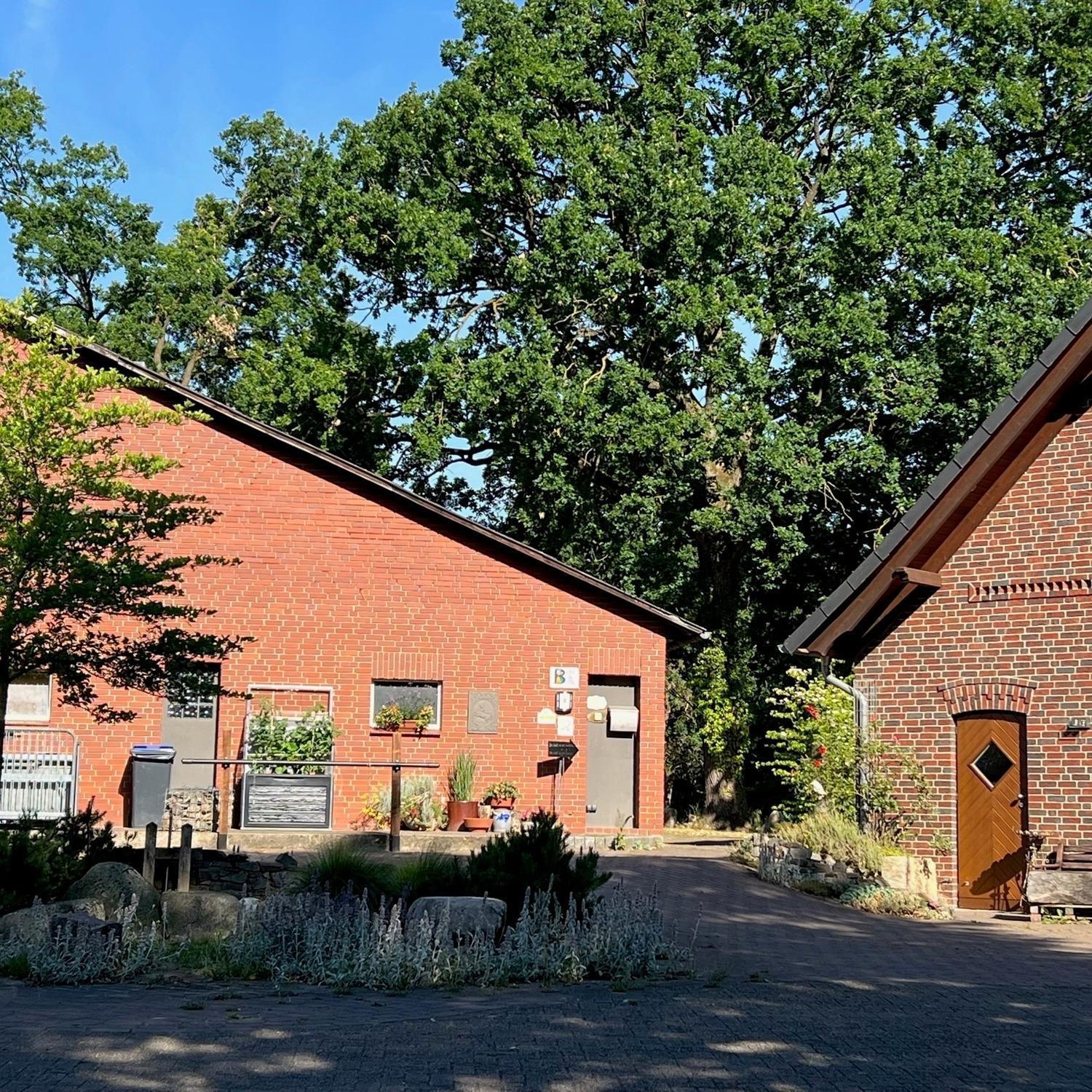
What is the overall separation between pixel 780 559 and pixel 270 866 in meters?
15.7

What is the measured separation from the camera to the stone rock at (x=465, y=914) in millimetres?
10734

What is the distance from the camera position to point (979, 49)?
29484 millimetres

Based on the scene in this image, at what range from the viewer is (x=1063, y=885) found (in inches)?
619

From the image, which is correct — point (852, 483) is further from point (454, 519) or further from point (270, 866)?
point (270, 866)

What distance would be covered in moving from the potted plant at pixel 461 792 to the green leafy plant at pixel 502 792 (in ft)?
0.83

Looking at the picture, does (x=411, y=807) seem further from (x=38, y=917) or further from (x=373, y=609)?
(x=38, y=917)

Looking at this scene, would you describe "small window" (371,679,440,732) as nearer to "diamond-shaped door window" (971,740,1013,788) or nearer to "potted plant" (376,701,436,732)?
"potted plant" (376,701,436,732)

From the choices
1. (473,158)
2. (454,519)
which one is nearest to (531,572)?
(454,519)

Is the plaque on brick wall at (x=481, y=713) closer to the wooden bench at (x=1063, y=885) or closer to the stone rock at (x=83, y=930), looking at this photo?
the wooden bench at (x=1063, y=885)

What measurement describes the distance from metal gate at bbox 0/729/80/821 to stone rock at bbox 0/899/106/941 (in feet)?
27.6

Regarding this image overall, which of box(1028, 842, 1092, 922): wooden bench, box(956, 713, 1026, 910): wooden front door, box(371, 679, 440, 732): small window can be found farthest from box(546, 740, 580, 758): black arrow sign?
box(1028, 842, 1092, 922): wooden bench

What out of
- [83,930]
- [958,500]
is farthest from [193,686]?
[958,500]

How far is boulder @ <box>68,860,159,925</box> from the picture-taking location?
1178cm

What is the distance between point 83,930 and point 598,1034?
4.14 meters
